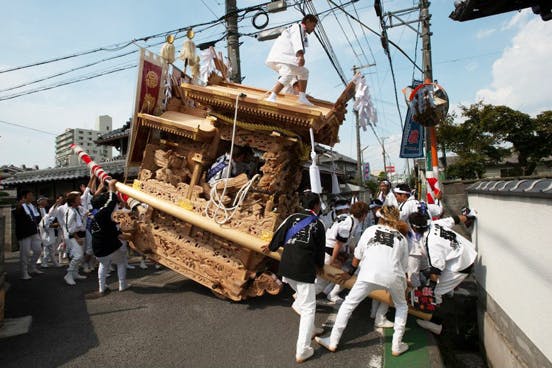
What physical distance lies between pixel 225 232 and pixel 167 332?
167 centimetres

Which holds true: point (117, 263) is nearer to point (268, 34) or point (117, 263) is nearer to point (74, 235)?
point (74, 235)

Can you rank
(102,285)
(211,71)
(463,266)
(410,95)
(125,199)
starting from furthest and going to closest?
1. (410,95)
2. (125,199)
3. (211,71)
4. (102,285)
5. (463,266)

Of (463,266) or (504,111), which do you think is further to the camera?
(504,111)

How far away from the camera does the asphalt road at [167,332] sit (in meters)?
4.05

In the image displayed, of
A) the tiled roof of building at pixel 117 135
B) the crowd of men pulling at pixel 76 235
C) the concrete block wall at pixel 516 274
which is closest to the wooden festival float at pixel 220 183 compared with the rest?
the crowd of men pulling at pixel 76 235

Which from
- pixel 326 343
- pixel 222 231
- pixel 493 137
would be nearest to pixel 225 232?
pixel 222 231

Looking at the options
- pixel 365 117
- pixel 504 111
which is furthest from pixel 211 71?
pixel 504 111

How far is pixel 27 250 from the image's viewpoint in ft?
25.7

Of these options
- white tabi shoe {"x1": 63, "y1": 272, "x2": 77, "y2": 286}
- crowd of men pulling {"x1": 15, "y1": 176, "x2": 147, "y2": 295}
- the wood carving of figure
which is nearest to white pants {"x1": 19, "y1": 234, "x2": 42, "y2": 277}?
crowd of men pulling {"x1": 15, "y1": 176, "x2": 147, "y2": 295}

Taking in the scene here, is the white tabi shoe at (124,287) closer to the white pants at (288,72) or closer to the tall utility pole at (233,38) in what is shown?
the white pants at (288,72)

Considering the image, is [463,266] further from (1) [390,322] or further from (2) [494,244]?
(1) [390,322]

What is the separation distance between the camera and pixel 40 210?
9938 millimetres

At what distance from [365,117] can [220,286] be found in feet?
12.0

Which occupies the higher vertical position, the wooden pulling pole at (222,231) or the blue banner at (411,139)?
the blue banner at (411,139)
